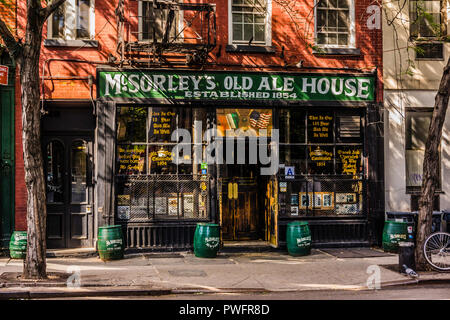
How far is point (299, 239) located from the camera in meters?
12.5

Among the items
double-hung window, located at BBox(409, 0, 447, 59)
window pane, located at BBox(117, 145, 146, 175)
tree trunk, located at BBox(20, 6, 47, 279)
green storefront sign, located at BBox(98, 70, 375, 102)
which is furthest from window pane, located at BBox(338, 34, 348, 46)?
tree trunk, located at BBox(20, 6, 47, 279)

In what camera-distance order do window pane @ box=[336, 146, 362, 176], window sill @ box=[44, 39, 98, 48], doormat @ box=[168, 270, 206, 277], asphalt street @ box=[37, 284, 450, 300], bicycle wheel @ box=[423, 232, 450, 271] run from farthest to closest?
window pane @ box=[336, 146, 362, 176] → window sill @ box=[44, 39, 98, 48] → bicycle wheel @ box=[423, 232, 450, 271] → doormat @ box=[168, 270, 206, 277] → asphalt street @ box=[37, 284, 450, 300]

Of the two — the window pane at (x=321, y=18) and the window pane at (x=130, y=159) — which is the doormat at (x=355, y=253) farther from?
the window pane at (x=321, y=18)

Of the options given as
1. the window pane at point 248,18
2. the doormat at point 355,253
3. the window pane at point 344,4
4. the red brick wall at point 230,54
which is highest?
the window pane at point 344,4

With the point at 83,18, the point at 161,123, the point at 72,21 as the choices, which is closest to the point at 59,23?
the point at 72,21

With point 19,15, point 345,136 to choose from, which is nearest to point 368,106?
point 345,136

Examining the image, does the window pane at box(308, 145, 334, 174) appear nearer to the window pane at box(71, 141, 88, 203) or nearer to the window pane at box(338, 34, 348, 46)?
the window pane at box(338, 34, 348, 46)

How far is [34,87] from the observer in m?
9.66

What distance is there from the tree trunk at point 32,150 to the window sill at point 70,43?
2.91m

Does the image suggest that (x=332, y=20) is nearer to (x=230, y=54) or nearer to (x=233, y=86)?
(x=230, y=54)

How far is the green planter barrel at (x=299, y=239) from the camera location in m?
12.5

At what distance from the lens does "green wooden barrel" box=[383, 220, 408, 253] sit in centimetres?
1287

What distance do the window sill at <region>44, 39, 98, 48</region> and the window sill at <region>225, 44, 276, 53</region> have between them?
126 inches

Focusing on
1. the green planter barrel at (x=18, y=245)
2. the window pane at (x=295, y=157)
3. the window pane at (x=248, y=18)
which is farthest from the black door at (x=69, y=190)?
the window pane at (x=248, y=18)
